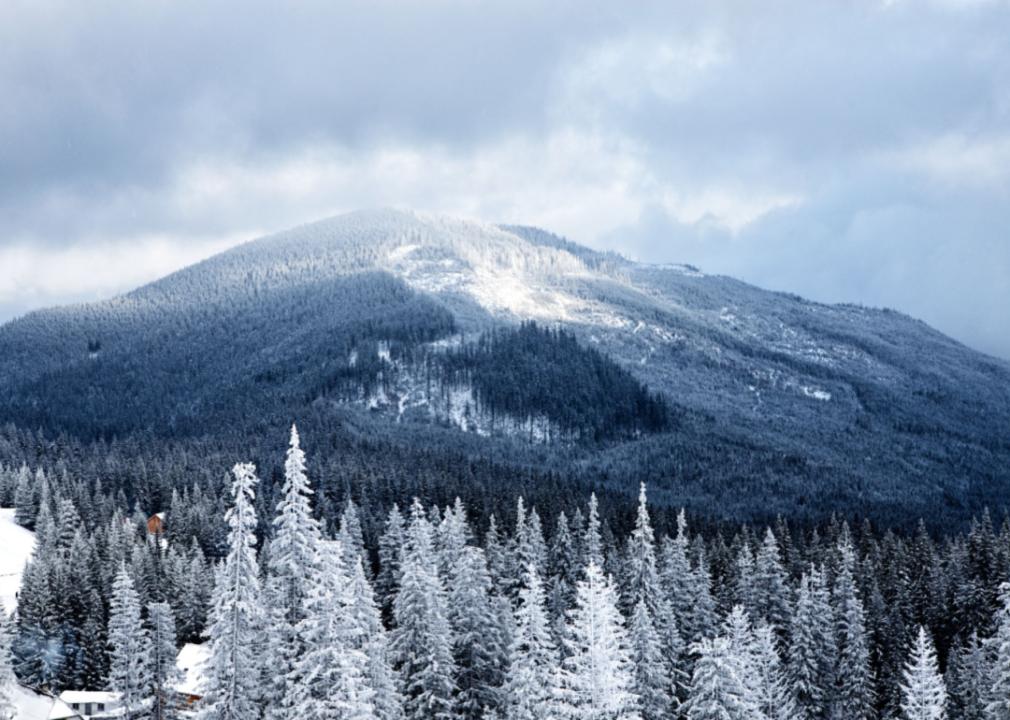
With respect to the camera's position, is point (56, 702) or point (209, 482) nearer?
point (56, 702)

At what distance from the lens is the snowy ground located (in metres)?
93.2

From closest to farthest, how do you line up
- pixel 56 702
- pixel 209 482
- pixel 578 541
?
pixel 56 702
pixel 578 541
pixel 209 482

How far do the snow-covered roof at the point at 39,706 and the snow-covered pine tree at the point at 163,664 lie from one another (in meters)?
14.7

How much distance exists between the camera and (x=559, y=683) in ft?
102

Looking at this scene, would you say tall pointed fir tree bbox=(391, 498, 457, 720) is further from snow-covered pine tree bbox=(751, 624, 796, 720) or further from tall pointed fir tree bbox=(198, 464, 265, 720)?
snow-covered pine tree bbox=(751, 624, 796, 720)

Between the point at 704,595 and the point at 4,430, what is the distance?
563ft

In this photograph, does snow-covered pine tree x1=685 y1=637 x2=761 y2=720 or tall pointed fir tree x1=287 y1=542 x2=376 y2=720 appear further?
snow-covered pine tree x1=685 y1=637 x2=761 y2=720

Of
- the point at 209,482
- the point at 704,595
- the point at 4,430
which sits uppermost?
the point at 4,430

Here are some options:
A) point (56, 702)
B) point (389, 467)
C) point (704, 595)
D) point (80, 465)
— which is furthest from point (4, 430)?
point (704, 595)

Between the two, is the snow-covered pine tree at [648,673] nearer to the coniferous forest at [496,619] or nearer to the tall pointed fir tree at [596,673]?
the coniferous forest at [496,619]

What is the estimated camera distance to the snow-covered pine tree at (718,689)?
33.3 metres

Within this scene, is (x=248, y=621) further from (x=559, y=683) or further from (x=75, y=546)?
(x=75, y=546)

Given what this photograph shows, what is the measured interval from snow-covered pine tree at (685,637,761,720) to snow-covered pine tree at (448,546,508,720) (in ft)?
44.4

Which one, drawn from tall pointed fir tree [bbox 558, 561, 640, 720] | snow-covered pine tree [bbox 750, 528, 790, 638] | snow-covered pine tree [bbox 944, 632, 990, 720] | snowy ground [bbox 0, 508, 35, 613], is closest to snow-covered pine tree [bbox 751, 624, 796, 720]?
snow-covered pine tree [bbox 944, 632, 990, 720]
